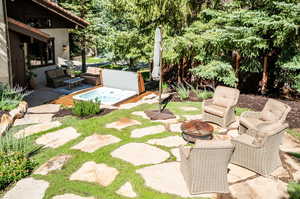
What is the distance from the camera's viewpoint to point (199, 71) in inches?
494

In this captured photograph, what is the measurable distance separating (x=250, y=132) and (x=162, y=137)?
232cm

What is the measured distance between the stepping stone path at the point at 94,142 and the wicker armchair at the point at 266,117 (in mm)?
3407

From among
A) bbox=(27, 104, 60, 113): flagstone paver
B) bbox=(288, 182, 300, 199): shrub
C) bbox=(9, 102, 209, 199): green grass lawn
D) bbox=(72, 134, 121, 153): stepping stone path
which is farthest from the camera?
bbox=(27, 104, 60, 113): flagstone paver

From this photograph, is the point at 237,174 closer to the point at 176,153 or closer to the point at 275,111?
the point at 176,153

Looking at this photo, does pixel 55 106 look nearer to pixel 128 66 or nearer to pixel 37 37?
pixel 37 37

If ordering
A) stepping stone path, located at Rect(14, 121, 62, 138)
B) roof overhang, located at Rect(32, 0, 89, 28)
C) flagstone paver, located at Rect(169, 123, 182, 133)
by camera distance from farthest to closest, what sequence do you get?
roof overhang, located at Rect(32, 0, 89, 28), stepping stone path, located at Rect(14, 121, 62, 138), flagstone paver, located at Rect(169, 123, 182, 133)

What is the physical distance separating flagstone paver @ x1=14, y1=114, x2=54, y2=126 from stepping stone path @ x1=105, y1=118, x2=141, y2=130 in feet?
8.52

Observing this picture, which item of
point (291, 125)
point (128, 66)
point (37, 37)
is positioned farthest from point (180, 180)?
point (128, 66)

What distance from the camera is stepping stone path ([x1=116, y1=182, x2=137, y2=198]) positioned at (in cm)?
500

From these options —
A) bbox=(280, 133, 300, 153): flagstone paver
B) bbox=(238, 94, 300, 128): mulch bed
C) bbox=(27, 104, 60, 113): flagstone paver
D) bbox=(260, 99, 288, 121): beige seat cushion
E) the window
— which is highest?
the window

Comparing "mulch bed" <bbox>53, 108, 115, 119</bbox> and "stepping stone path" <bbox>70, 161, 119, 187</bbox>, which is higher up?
"mulch bed" <bbox>53, 108, 115, 119</bbox>

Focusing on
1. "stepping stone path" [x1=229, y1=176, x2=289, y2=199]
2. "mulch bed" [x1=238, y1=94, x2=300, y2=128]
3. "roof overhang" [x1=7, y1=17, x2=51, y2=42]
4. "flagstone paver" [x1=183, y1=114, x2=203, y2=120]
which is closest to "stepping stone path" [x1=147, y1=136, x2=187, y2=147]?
"flagstone paver" [x1=183, y1=114, x2=203, y2=120]

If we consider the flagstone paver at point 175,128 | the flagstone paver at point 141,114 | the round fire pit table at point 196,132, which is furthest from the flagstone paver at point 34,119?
the round fire pit table at point 196,132

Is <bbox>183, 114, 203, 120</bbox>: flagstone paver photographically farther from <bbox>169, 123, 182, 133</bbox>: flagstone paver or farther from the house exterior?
the house exterior
